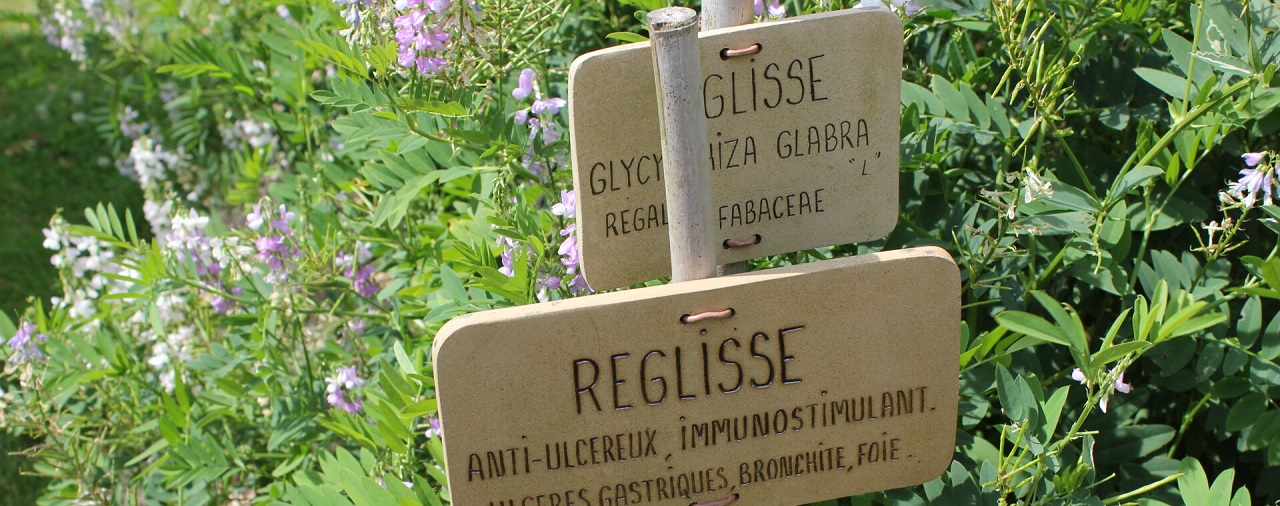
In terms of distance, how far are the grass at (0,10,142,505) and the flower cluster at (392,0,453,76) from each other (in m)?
1.94

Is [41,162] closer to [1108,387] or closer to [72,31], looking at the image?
[72,31]

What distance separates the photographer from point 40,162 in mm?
4160

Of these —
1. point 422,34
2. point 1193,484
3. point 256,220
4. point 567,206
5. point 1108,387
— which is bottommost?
point 1193,484

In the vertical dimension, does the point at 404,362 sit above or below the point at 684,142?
below

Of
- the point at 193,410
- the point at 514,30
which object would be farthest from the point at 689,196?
the point at 193,410

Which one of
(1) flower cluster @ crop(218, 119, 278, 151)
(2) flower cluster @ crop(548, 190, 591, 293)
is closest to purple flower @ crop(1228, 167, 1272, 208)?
(2) flower cluster @ crop(548, 190, 591, 293)

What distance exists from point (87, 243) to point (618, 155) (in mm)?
1724

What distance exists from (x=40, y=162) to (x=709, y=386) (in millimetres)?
3892

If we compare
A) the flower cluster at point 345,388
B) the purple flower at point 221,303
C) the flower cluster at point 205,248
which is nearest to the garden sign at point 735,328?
the flower cluster at point 345,388

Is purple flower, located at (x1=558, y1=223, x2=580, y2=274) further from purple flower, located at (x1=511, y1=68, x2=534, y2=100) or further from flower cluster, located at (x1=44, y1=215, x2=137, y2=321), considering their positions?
flower cluster, located at (x1=44, y1=215, x2=137, y2=321)

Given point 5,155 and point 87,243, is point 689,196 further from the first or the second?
point 5,155

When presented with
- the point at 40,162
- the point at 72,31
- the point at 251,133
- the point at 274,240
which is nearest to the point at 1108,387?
the point at 274,240

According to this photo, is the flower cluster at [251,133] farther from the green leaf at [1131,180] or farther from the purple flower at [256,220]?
the green leaf at [1131,180]

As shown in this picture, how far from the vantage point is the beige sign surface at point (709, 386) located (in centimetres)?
107
